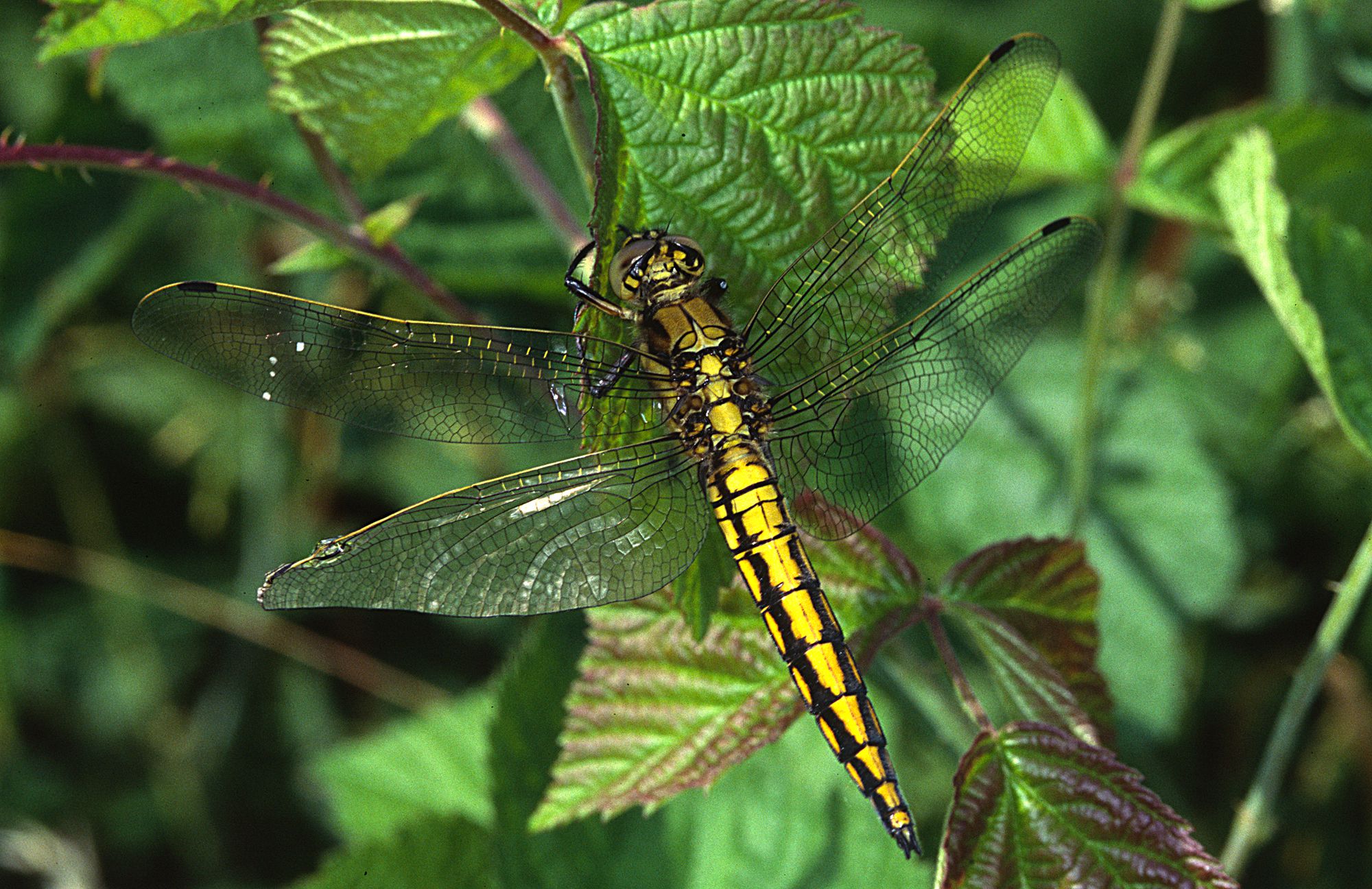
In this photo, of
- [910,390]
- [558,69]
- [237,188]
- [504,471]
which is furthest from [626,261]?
[504,471]

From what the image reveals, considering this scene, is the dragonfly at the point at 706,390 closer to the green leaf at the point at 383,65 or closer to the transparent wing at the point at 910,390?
the transparent wing at the point at 910,390

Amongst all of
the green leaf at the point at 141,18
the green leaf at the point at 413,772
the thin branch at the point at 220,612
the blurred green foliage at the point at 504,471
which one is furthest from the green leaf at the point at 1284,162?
the thin branch at the point at 220,612

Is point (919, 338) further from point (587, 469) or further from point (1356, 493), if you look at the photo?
point (1356, 493)

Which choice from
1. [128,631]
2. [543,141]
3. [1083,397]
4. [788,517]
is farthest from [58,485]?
[1083,397]

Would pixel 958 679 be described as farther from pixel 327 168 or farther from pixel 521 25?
pixel 327 168

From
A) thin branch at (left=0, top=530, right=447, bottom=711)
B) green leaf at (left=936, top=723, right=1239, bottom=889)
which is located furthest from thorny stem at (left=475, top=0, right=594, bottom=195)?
thin branch at (left=0, top=530, right=447, bottom=711)

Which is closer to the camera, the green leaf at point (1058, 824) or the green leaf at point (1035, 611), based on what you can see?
the green leaf at point (1058, 824)
